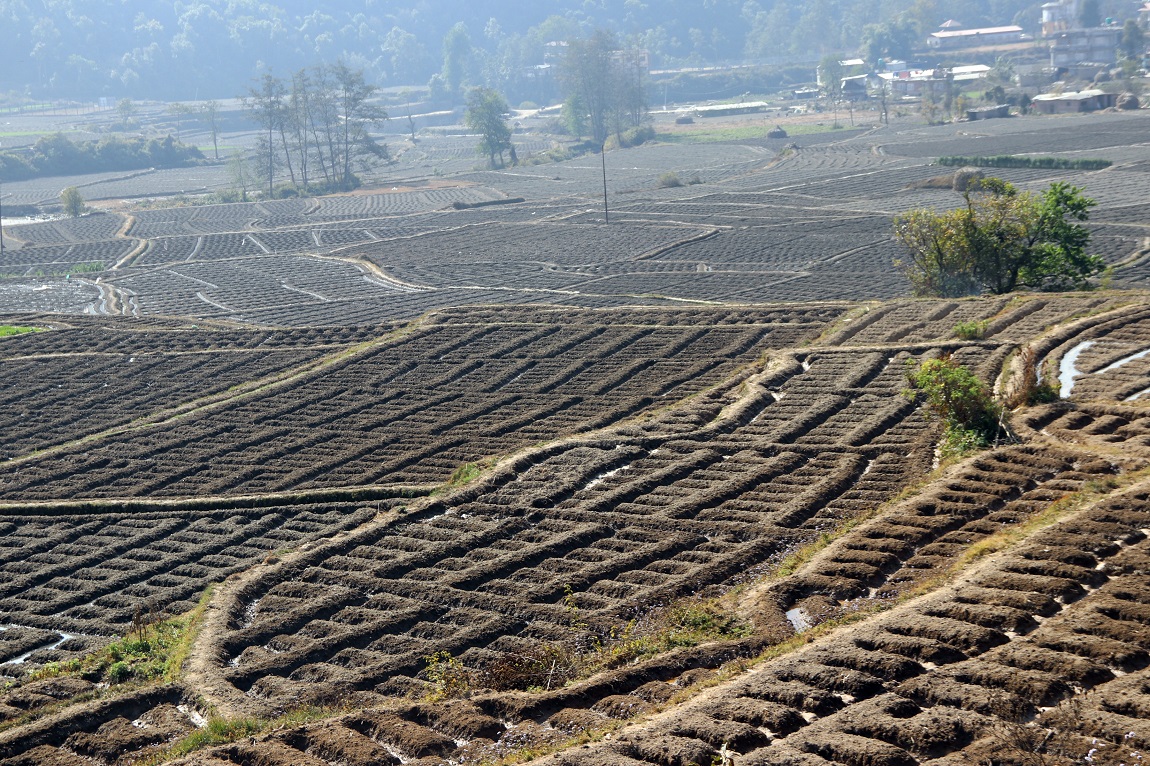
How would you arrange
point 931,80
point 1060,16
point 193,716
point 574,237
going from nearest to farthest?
point 193,716, point 574,237, point 931,80, point 1060,16

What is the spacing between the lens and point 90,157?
135125 millimetres

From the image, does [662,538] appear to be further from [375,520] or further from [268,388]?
[268,388]

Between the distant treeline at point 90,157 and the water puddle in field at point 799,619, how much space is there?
13044 centimetres

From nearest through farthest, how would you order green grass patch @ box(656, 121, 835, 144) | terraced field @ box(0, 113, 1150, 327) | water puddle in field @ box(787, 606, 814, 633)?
water puddle in field @ box(787, 606, 814, 633) → terraced field @ box(0, 113, 1150, 327) → green grass patch @ box(656, 121, 835, 144)

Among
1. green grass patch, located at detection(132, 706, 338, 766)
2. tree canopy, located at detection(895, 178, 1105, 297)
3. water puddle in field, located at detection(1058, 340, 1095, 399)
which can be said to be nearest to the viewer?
green grass patch, located at detection(132, 706, 338, 766)

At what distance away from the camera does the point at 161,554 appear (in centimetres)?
2347

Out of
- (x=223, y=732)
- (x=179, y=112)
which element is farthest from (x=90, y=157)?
(x=223, y=732)

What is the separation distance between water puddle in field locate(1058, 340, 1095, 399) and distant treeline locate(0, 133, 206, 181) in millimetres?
124290

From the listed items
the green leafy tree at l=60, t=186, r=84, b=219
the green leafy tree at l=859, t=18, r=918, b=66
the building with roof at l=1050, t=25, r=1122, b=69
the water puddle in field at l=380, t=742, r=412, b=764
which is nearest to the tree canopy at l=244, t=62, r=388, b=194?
the green leafy tree at l=60, t=186, r=84, b=219

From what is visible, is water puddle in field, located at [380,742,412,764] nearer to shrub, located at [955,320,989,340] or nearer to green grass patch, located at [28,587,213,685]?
green grass patch, located at [28,587,213,685]

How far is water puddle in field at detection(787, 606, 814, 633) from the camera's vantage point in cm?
1620

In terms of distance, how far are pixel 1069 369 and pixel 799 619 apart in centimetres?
1421

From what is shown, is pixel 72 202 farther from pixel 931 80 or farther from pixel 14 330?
pixel 931 80

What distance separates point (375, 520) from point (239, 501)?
3769mm
